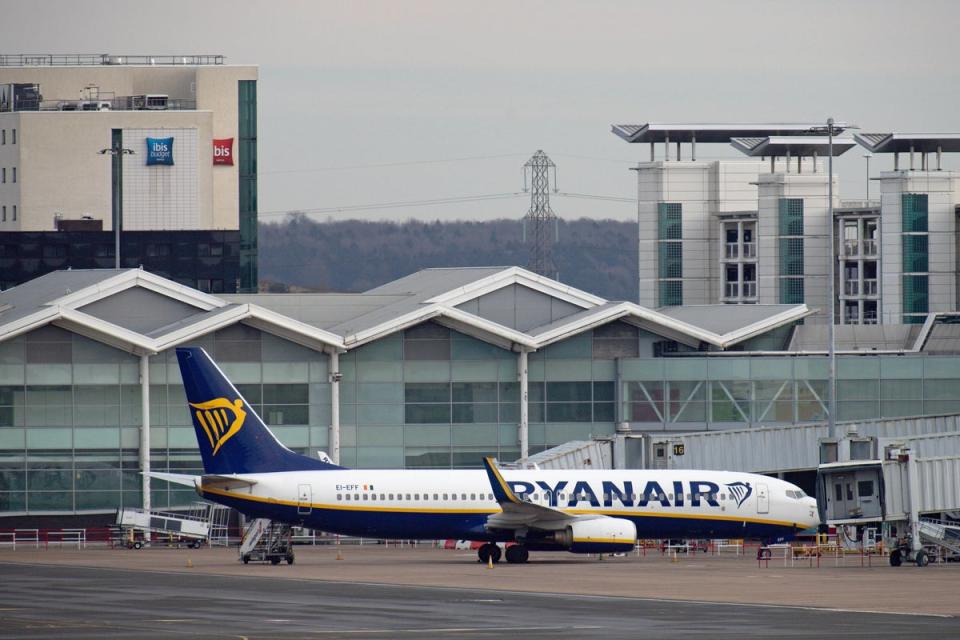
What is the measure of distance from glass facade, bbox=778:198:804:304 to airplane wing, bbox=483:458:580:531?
9581cm

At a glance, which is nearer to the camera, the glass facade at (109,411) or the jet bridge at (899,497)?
the jet bridge at (899,497)

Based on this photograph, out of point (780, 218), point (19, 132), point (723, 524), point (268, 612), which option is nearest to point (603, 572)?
point (723, 524)

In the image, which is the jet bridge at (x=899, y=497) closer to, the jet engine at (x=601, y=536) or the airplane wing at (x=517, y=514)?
the jet engine at (x=601, y=536)

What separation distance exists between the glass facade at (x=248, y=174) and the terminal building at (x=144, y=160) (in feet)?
0.32

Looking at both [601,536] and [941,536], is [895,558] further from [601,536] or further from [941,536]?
[601,536]

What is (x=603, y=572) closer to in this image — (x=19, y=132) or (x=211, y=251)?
(x=211, y=251)

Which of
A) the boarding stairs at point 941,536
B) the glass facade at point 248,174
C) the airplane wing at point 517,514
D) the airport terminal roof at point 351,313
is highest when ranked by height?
the glass facade at point 248,174

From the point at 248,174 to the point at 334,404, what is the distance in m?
89.8

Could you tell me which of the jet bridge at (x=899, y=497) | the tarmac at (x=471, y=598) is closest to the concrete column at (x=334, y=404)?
the tarmac at (x=471, y=598)

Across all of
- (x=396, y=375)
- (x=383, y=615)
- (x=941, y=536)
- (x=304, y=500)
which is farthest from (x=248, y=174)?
(x=383, y=615)

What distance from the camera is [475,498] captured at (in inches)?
2667

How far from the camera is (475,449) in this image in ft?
306

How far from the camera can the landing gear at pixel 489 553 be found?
68.1m

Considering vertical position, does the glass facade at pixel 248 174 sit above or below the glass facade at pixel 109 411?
above
